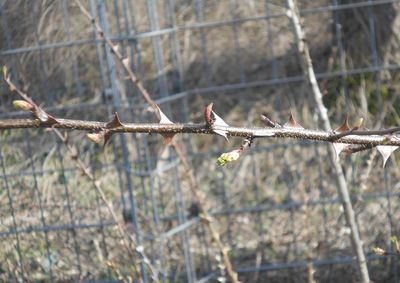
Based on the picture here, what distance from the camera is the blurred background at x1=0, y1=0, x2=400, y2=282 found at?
323 centimetres

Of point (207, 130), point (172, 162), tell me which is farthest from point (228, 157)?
point (172, 162)

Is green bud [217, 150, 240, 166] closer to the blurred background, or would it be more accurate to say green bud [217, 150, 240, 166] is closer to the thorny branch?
the thorny branch

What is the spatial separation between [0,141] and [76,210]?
48 centimetres

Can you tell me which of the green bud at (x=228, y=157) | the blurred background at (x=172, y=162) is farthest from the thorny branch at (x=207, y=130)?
the blurred background at (x=172, y=162)

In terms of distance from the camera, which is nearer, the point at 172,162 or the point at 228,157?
the point at 228,157

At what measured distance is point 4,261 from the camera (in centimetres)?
287

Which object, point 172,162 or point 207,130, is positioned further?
point 172,162

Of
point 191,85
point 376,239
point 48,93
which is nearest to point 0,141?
point 48,93

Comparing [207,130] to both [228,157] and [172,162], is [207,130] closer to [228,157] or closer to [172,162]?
[228,157]

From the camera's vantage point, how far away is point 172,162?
3.80 meters

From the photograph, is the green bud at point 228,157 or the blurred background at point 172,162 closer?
the green bud at point 228,157

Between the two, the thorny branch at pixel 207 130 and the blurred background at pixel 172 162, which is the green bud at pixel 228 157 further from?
the blurred background at pixel 172 162

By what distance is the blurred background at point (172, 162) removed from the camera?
323 centimetres

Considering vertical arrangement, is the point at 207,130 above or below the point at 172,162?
above
